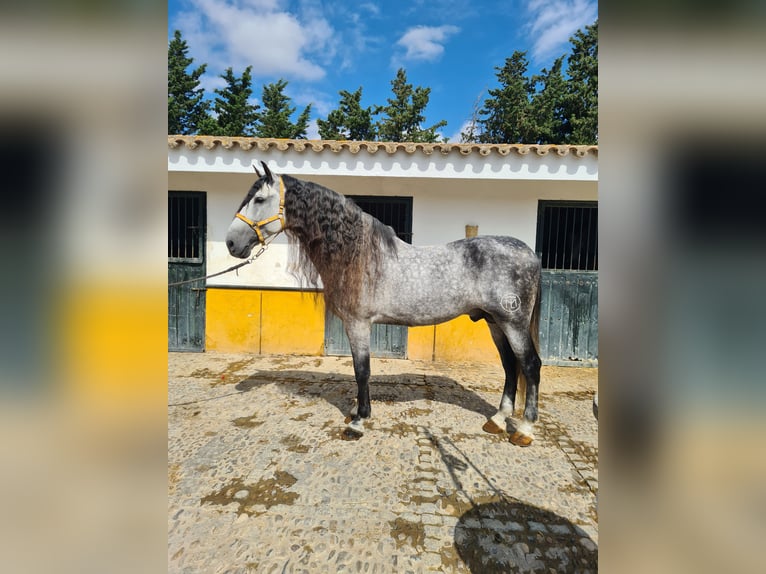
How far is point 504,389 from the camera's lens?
3.30 metres

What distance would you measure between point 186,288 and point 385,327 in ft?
10.6

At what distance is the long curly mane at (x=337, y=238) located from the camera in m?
2.90

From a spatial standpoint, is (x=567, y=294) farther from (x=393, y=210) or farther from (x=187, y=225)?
(x=187, y=225)

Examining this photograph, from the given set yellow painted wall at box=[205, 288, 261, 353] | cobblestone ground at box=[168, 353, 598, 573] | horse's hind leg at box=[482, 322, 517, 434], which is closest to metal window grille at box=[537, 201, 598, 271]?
cobblestone ground at box=[168, 353, 598, 573]

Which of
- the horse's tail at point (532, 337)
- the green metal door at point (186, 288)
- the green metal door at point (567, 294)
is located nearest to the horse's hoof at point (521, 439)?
the horse's tail at point (532, 337)

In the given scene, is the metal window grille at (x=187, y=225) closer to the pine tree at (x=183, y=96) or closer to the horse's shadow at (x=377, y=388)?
the horse's shadow at (x=377, y=388)

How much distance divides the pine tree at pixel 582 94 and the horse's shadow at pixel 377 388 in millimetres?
16296

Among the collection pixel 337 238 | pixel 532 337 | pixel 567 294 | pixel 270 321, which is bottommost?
pixel 270 321

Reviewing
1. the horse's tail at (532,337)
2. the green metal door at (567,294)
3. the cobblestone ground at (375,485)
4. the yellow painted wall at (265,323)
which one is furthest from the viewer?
the yellow painted wall at (265,323)

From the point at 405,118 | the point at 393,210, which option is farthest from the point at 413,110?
the point at 393,210
